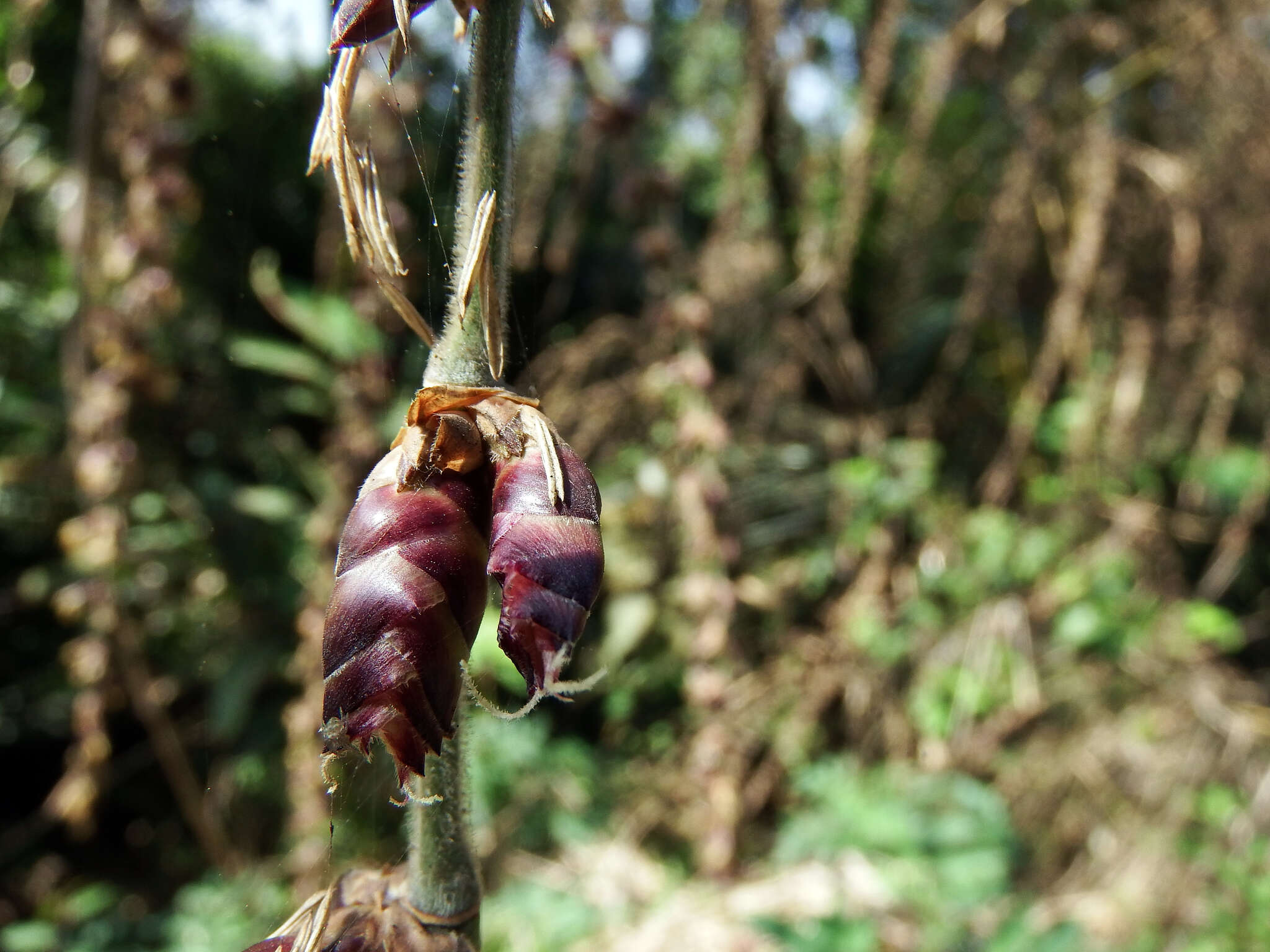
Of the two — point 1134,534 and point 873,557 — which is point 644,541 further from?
point 1134,534

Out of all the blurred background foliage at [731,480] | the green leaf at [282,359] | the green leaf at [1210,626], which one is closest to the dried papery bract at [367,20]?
the blurred background foliage at [731,480]

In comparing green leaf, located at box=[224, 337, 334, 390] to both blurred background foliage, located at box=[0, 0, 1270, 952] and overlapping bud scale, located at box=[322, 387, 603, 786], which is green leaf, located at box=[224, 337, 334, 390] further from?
overlapping bud scale, located at box=[322, 387, 603, 786]

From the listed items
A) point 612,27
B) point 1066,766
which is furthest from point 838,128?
point 1066,766

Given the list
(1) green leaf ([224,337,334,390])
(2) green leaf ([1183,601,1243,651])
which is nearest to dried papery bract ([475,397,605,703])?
(1) green leaf ([224,337,334,390])

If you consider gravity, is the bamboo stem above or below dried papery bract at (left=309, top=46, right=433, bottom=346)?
below

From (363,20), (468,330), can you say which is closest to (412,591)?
(468,330)

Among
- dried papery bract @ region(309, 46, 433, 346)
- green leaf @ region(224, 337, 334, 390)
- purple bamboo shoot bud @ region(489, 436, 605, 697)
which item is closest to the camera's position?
purple bamboo shoot bud @ region(489, 436, 605, 697)

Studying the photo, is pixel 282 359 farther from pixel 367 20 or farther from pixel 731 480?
pixel 367 20

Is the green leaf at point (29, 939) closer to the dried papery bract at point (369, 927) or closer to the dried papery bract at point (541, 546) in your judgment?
the dried papery bract at point (369, 927)
